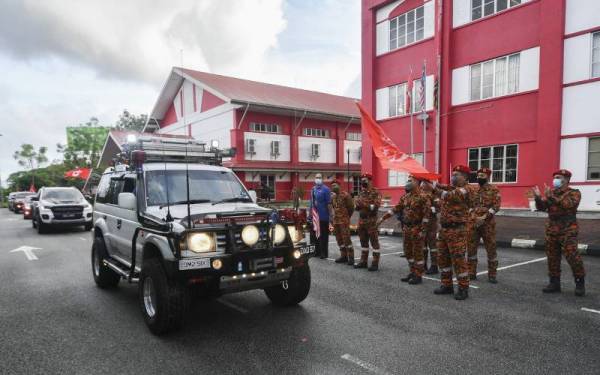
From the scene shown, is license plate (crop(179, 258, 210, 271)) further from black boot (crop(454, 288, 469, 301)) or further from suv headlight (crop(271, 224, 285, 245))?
black boot (crop(454, 288, 469, 301))

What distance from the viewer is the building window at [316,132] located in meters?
31.7

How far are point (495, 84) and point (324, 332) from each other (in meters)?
14.7

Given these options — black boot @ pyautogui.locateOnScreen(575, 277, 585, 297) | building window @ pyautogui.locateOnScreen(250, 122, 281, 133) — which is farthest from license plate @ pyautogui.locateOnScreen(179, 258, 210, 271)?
building window @ pyautogui.locateOnScreen(250, 122, 281, 133)

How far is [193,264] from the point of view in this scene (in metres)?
3.98

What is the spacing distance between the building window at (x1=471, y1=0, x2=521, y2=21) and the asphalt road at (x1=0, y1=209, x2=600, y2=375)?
12293mm

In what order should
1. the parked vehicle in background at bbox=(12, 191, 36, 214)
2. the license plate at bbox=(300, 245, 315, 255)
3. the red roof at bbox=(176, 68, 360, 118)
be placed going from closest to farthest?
the license plate at bbox=(300, 245, 315, 255) → the red roof at bbox=(176, 68, 360, 118) → the parked vehicle in background at bbox=(12, 191, 36, 214)

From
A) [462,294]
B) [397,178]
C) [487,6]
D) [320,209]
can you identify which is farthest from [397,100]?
[462,294]

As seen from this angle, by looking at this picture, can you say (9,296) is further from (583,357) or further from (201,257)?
(583,357)

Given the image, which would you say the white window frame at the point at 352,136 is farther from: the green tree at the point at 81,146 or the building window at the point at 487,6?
the green tree at the point at 81,146

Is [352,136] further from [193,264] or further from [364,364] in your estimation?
[364,364]

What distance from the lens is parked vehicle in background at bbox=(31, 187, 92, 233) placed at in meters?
14.2

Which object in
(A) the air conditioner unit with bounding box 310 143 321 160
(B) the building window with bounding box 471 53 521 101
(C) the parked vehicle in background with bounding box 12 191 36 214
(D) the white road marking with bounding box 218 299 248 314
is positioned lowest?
(C) the parked vehicle in background with bounding box 12 191 36 214

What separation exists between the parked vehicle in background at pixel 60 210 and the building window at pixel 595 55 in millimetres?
19050

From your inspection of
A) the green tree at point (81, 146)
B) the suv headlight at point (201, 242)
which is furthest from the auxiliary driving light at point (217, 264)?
the green tree at point (81, 146)
